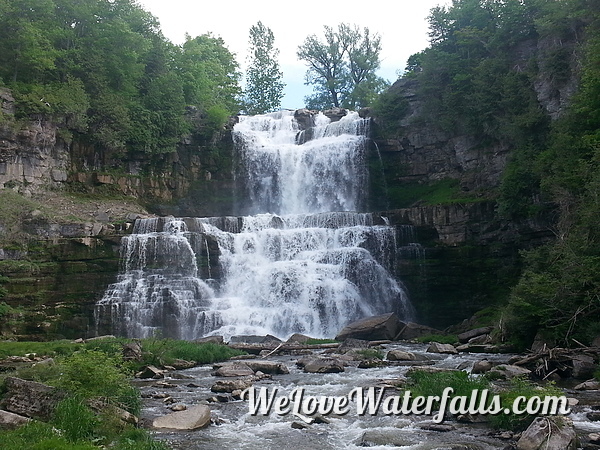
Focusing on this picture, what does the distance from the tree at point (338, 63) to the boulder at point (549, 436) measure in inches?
2360

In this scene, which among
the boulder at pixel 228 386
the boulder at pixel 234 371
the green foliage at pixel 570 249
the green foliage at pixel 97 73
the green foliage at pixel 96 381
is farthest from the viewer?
the green foliage at pixel 97 73

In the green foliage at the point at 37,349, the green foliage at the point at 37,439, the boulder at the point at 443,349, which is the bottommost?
the boulder at the point at 443,349

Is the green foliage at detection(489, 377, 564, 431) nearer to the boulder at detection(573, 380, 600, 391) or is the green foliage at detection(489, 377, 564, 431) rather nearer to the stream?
the stream

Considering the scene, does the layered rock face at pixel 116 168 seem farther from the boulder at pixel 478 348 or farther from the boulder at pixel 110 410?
the boulder at pixel 110 410

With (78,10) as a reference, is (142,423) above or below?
below

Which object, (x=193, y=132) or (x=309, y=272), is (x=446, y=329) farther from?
(x=193, y=132)

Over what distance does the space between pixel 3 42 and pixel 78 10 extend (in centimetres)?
725

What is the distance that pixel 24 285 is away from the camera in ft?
100

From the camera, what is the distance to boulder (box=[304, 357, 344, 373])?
1828 centimetres

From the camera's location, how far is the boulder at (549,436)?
351 inches

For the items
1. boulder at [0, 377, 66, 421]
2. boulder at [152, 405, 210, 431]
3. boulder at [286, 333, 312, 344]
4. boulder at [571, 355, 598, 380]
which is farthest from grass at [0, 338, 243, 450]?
boulder at [286, 333, 312, 344]

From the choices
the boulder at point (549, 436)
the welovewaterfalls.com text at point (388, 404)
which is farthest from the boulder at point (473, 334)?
the boulder at point (549, 436)

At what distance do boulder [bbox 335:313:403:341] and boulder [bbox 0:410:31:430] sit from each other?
18700mm

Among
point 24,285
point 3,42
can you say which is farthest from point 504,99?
point 3,42
